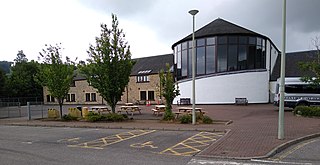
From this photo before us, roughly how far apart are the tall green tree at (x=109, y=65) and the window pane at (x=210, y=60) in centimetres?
1609

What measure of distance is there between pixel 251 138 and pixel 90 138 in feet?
21.3

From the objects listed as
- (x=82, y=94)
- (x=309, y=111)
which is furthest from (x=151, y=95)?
(x=309, y=111)

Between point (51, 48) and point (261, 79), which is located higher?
point (51, 48)

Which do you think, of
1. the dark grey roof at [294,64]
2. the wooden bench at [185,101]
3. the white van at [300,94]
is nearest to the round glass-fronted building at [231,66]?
the wooden bench at [185,101]

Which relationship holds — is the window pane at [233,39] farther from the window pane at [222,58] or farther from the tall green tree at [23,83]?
the tall green tree at [23,83]

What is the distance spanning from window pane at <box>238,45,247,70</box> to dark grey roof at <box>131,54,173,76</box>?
44.1 ft

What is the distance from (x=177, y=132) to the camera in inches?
467

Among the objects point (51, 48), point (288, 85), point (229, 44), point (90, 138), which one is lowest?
point (90, 138)

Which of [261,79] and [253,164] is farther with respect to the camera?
[261,79]

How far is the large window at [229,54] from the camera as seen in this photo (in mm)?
30656

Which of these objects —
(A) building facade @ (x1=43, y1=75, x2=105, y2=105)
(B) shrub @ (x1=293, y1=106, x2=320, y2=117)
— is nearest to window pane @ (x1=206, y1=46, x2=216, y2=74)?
(B) shrub @ (x1=293, y1=106, x2=320, y2=117)

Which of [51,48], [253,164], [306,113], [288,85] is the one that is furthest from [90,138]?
[288,85]

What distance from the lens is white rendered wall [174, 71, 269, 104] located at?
1197 inches

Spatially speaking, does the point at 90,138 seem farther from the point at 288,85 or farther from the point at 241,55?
the point at 241,55
